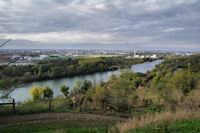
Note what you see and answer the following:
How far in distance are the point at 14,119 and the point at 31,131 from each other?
6.53 feet

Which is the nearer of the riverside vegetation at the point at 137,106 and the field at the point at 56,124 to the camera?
the riverside vegetation at the point at 137,106

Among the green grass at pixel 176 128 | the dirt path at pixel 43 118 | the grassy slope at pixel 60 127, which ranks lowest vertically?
the dirt path at pixel 43 118

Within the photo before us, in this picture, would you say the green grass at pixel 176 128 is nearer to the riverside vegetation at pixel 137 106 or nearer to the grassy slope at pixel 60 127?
the riverside vegetation at pixel 137 106

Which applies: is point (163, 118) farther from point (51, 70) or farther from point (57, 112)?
point (51, 70)

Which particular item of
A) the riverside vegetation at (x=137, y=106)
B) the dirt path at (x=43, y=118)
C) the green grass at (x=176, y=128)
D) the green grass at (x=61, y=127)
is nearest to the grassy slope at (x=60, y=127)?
the green grass at (x=61, y=127)

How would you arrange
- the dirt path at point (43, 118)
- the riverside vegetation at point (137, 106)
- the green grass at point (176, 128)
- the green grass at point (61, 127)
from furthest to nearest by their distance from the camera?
1. the dirt path at point (43, 118)
2. the green grass at point (61, 127)
3. the riverside vegetation at point (137, 106)
4. the green grass at point (176, 128)

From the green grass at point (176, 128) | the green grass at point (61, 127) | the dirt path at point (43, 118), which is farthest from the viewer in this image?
the dirt path at point (43, 118)

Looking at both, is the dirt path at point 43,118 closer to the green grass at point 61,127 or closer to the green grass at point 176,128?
the green grass at point 61,127

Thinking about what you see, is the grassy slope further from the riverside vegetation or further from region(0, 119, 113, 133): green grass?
the riverside vegetation

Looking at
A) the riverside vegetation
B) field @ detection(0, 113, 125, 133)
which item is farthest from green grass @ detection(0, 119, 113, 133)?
the riverside vegetation

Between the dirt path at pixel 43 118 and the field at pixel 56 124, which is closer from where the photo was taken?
the field at pixel 56 124

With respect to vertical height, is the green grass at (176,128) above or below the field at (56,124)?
above

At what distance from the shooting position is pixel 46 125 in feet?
21.0

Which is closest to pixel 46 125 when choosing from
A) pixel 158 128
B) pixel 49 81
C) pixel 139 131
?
pixel 139 131
